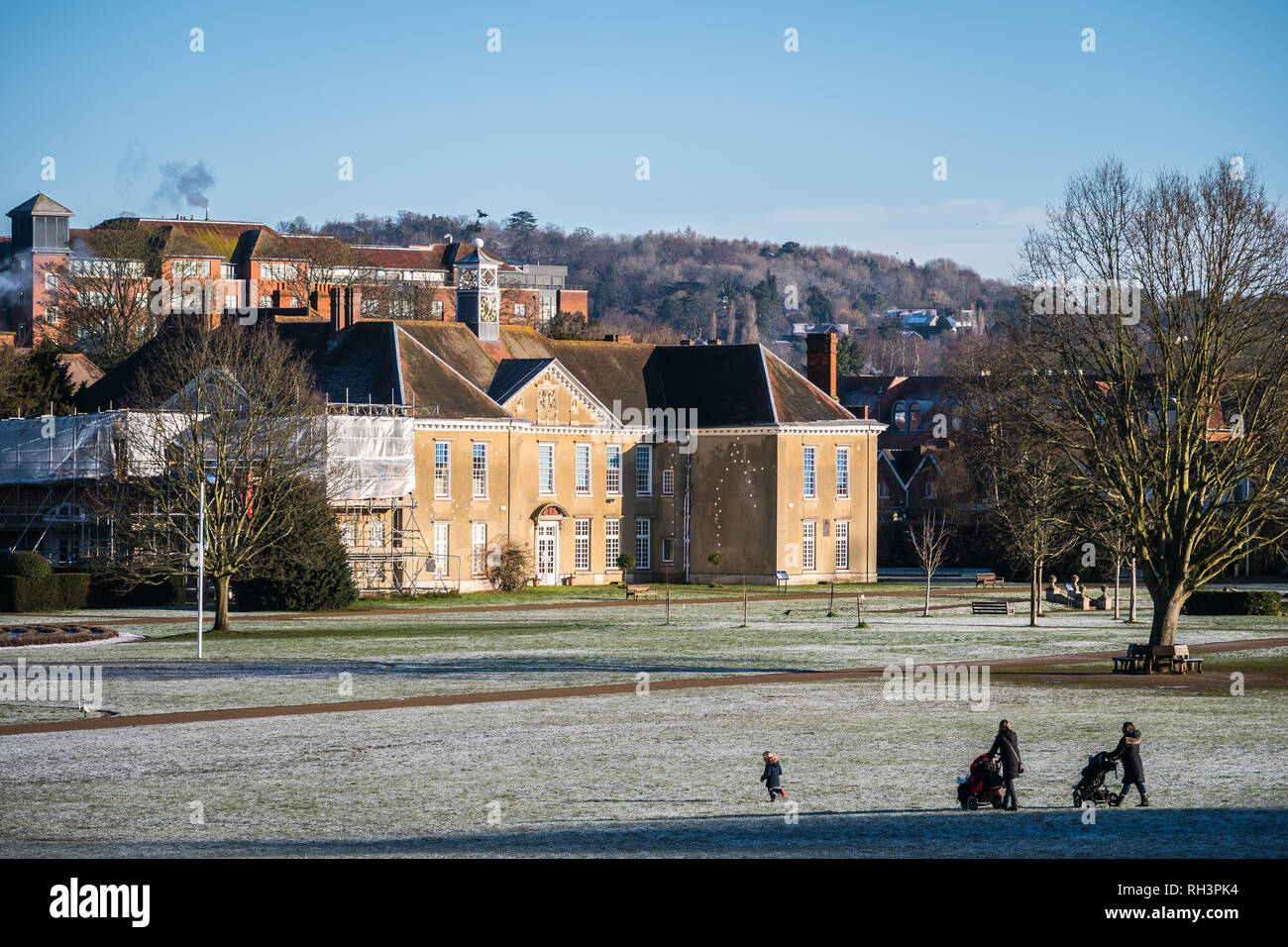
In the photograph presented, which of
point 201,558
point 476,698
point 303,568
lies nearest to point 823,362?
point 303,568

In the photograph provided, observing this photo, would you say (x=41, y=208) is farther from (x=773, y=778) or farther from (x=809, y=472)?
(x=773, y=778)

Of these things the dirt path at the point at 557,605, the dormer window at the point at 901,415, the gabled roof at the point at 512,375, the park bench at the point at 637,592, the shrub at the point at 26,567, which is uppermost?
the dormer window at the point at 901,415

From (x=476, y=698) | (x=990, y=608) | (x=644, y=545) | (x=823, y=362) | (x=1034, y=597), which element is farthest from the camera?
(x=823, y=362)

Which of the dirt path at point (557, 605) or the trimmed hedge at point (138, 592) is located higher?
the trimmed hedge at point (138, 592)

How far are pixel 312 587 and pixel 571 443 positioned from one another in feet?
64.2

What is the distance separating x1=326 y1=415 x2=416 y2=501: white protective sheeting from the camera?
6450cm

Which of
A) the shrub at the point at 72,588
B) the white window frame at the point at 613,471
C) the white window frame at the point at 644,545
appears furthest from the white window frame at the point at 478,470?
the shrub at the point at 72,588

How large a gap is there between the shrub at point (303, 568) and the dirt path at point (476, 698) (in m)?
19.0

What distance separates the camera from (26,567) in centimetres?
5784

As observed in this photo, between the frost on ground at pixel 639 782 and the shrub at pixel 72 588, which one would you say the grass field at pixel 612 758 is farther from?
the shrub at pixel 72 588

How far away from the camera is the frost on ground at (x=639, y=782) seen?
1989 centimetres

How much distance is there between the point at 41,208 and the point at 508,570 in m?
90.6
